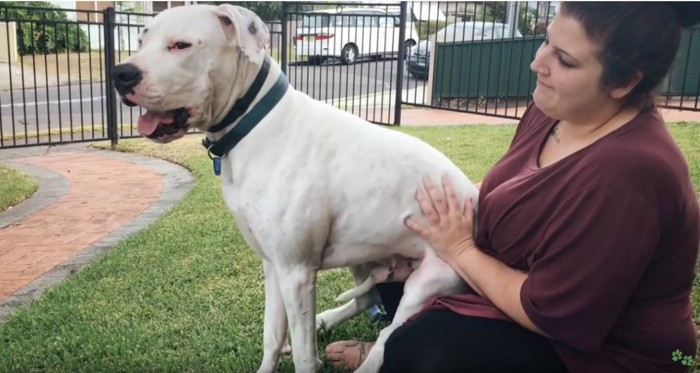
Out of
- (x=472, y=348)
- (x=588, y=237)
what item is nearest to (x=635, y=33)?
(x=588, y=237)

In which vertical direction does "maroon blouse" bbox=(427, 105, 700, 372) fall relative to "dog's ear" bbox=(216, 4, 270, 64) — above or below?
below

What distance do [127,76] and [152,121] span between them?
0.18 m

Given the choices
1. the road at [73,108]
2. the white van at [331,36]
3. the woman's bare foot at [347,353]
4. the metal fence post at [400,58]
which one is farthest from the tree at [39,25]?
the woman's bare foot at [347,353]

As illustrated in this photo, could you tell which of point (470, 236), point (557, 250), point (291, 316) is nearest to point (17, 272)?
point (291, 316)

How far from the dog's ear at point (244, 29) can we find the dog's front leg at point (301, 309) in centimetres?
73

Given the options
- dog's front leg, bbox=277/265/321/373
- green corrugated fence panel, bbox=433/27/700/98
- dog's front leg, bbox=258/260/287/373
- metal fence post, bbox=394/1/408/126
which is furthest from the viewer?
green corrugated fence panel, bbox=433/27/700/98

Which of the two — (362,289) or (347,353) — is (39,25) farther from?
(347,353)

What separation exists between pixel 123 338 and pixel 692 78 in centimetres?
A: 953

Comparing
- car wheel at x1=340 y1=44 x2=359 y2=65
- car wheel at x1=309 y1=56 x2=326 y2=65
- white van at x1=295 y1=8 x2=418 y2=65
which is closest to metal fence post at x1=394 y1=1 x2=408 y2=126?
white van at x1=295 y1=8 x2=418 y2=65

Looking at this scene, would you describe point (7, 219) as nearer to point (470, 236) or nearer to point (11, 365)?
point (11, 365)

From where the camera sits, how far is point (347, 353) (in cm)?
281

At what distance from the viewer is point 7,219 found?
5.62 meters

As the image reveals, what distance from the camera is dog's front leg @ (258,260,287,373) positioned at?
8.71ft

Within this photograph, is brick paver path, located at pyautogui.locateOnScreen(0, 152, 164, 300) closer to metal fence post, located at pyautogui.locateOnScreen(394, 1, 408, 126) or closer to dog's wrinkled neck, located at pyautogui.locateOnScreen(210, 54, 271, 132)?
dog's wrinkled neck, located at pyautogui.locateOnScreen(210, 54, 271, 132)
